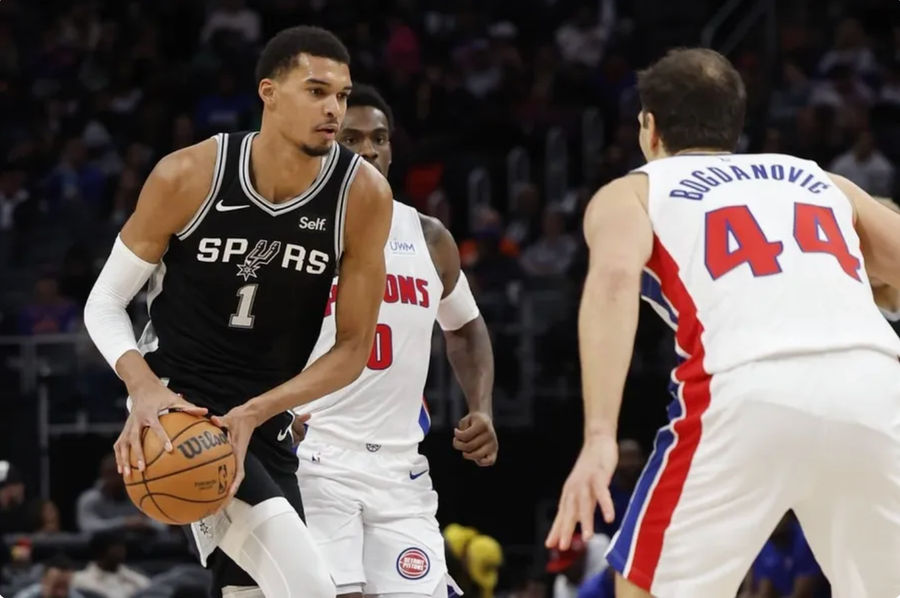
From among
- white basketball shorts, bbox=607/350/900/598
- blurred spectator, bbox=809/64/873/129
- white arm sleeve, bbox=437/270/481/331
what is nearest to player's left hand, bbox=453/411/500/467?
white arm sleeve, bbox=437/270/481/331

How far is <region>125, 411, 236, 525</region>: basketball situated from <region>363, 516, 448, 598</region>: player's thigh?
114 centimetres

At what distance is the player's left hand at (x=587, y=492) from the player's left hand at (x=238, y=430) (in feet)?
4.41

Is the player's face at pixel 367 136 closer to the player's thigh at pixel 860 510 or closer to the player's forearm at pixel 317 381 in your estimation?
the player's forearm at pixel 317 381

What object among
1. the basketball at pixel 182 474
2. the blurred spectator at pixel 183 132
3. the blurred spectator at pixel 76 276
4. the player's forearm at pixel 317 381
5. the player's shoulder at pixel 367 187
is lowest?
the blurred spectator at pixel 76 276

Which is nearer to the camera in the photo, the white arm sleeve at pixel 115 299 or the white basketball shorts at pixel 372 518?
the white arm sleeve at pixel 115 299

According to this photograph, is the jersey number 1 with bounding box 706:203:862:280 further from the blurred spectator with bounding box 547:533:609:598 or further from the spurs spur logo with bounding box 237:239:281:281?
the blurred spectator with bounding box 547:533:609:598

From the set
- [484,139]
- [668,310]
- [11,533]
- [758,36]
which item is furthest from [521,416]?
[668,310]

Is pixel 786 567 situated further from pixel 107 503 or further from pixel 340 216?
pixel 107 503

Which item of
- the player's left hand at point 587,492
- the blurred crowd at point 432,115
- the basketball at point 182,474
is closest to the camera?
the player's left hand at point 587,492

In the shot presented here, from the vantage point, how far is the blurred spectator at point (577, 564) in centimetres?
1002

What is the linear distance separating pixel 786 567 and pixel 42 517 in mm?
5424

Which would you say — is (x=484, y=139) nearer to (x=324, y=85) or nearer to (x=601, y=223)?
(x=324, y=85)

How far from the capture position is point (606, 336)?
12.9ft

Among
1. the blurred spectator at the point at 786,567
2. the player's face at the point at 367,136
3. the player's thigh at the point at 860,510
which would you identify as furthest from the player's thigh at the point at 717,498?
the blurred spectator at the point at 786,567
